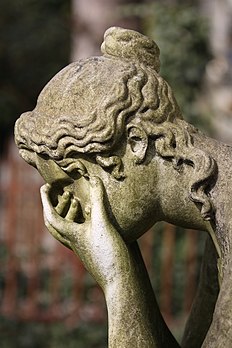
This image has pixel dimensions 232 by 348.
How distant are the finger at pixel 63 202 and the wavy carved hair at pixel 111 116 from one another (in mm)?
105

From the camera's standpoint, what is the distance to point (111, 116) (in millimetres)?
2385

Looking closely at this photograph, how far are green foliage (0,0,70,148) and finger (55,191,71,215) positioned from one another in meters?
13.2

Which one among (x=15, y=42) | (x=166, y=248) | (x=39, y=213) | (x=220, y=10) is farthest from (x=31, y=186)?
(x=15, y=42)

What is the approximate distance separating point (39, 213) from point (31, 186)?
0.84 feet

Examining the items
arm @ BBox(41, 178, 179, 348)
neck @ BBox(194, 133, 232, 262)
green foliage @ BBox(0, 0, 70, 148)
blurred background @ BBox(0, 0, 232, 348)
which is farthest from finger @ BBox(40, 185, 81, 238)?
green foliage @ BBox(0, 0, 70, 148)

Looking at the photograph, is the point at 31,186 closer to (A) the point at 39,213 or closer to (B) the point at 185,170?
(A) the point at 39,213

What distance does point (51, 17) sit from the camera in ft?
54.6

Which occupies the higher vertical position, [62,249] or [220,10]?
[220,10]

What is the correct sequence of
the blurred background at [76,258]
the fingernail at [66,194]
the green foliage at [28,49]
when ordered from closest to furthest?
1. the fingernail at [66,194]
2. the blurred background at [76,258]
3. the green foliage at [28,49]

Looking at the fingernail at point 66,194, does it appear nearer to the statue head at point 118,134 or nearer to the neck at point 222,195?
the statue head at point 118,134

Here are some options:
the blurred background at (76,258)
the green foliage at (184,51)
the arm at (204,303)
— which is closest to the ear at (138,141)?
the arm at (204,303)

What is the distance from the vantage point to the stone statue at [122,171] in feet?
7.89

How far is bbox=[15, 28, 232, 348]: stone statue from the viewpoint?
241cm

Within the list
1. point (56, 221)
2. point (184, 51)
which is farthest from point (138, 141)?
point (184, 51)
